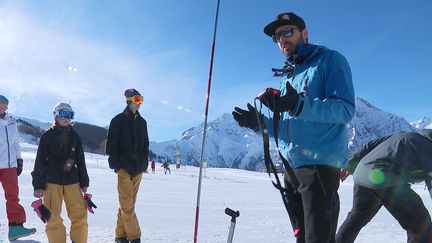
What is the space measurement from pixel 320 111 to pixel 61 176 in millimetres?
3395

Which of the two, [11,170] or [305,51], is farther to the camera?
[11,170]

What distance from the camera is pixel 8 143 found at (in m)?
5.94

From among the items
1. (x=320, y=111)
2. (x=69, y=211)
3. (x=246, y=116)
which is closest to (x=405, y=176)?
(x=320, y=111)

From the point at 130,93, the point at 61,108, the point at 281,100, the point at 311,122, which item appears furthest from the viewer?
the point at 130,93

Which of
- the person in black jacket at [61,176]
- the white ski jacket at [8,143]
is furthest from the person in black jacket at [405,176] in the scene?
the white ski jacket at [8,143]

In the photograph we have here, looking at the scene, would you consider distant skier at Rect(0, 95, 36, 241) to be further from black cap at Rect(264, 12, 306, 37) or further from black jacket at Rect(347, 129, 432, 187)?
black jacket at Rect(347, 129, 432, 187)

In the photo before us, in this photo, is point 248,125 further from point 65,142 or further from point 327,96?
point 65,142

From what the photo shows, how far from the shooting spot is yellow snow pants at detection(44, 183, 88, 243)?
4527 millimetres

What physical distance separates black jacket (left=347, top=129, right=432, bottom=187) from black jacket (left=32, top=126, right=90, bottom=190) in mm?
3285

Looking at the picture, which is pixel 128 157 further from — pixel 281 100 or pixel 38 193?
pixel 281 100

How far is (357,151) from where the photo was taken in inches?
166

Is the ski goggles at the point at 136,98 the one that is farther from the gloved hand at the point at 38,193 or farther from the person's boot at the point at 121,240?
the person's boot at the point at 121,240

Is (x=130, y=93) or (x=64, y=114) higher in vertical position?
(x=130, y=93)

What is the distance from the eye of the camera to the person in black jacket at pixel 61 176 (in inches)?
182
